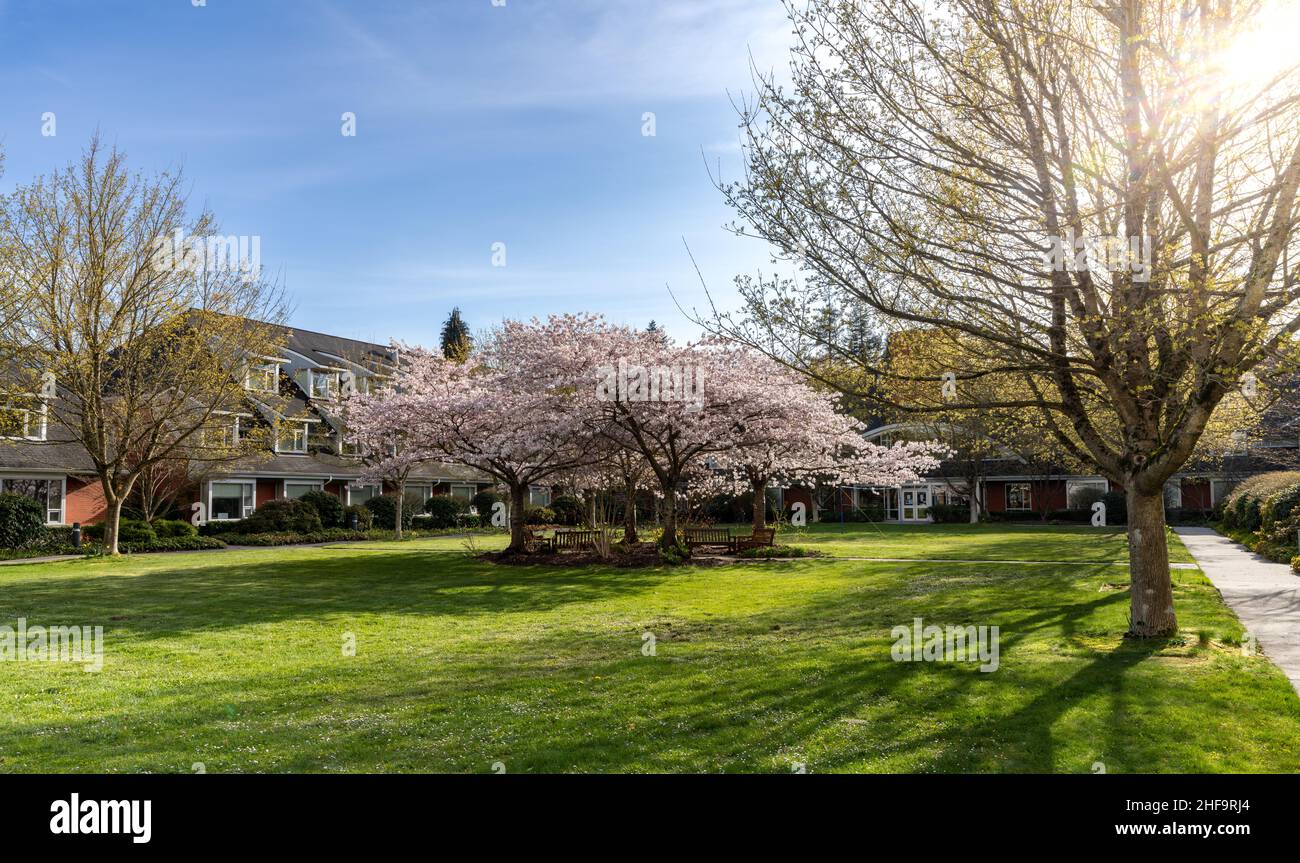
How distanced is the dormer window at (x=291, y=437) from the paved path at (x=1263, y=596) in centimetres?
2536

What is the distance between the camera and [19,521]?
2508 cm

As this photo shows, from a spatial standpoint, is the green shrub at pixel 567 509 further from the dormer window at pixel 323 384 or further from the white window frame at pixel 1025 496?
the white window frame at pixel 1025 496

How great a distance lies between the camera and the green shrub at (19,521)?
2478 centimetres

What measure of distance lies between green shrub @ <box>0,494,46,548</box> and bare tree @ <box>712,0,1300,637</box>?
25.0 meters

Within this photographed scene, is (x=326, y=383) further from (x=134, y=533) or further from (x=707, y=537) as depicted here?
(x=707, y=537)

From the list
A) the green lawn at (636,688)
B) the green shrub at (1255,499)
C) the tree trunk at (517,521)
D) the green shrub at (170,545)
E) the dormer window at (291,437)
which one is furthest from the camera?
the dormer window at (291,437)

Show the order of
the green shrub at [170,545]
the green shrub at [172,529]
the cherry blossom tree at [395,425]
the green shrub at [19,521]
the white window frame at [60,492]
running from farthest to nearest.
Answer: the green shrub at [172,529]
the white window frame at [60,492]
the green shrub at [170,545]
the green shrub at [19,521]
the cherry blossom tree at [395,425]

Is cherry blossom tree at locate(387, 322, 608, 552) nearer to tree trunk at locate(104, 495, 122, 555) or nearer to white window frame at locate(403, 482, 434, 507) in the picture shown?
tree trunk at locate(104, 495, 122, 555)

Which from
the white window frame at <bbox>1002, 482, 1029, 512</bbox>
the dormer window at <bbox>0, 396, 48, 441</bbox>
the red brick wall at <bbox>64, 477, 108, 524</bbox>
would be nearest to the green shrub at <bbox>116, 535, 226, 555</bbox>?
the red brick wall at <bbox>64, 477, 108, 524</bbox>

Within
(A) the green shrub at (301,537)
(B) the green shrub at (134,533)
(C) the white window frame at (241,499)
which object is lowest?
(A) the green shrub at (301,537)

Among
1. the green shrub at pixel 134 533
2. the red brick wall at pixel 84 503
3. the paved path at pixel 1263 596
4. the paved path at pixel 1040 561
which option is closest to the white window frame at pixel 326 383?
the red brick wall at pixel 84 503

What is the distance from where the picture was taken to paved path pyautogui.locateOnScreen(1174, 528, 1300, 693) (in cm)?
921

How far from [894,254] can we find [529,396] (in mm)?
13440
